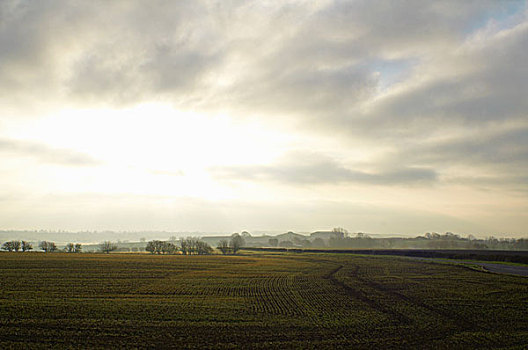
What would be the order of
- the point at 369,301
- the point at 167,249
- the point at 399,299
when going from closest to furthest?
the point at 369,301
the point at 399,299
the point at 167,249

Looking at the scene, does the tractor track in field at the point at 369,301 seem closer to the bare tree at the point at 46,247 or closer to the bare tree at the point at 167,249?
the bare tree at the point at 167,249

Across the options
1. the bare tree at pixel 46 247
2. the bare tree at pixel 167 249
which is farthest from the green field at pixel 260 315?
the bare tree at pixel 46 247

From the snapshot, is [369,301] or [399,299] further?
[399,299]

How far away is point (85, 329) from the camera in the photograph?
21219 millimetres

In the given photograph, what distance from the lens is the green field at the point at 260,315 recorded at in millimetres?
19641

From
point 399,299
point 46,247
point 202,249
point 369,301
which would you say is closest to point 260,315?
point 369,301

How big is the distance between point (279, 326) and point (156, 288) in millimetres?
20417

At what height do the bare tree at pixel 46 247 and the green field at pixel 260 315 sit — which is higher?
the green field at pixel 260 315

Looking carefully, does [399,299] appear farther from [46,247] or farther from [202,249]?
[46,247]

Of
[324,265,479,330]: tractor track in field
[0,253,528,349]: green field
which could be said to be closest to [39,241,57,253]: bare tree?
[0,253,528,349]: green field

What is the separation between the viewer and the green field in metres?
19.6

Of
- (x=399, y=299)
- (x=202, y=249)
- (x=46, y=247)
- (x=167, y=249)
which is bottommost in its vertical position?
(x=167, y=249)

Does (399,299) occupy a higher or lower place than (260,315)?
lower

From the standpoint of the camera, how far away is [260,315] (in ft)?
83.7
